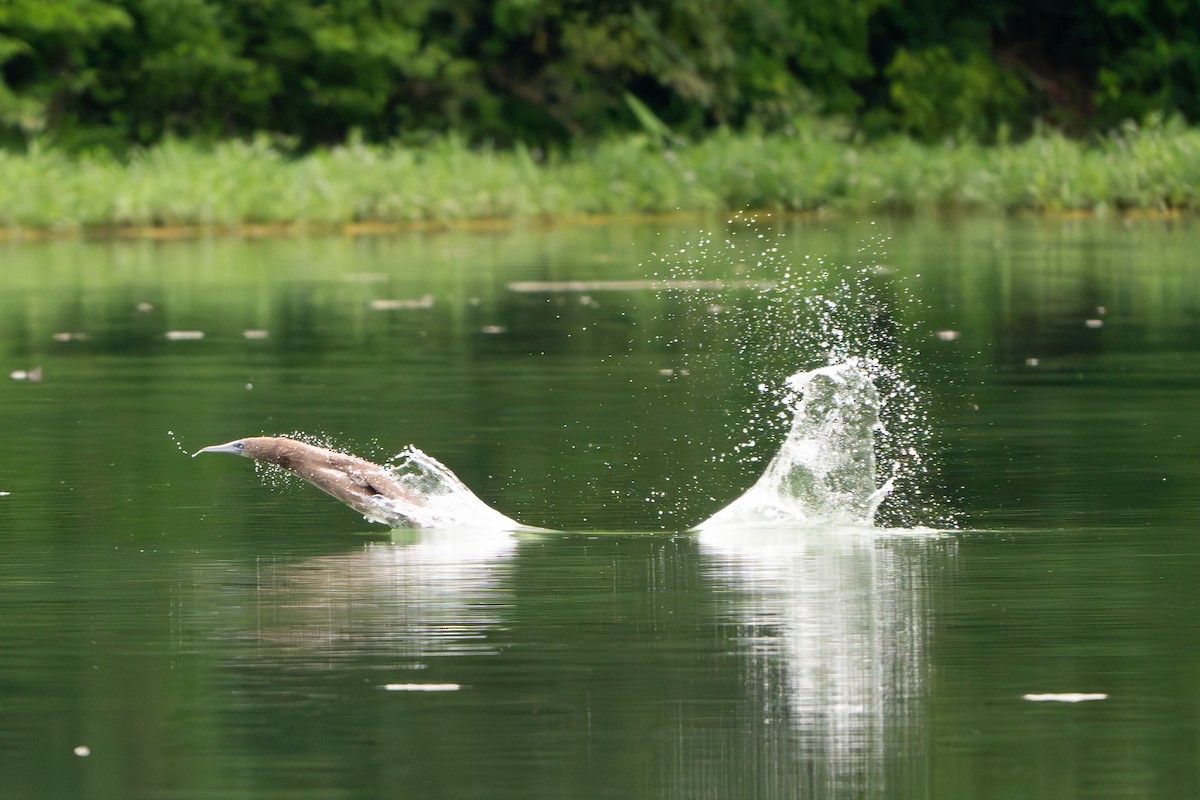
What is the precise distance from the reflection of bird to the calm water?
15 cm

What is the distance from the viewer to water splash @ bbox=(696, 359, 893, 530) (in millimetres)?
10953

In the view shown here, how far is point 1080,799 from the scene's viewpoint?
616 centimetres

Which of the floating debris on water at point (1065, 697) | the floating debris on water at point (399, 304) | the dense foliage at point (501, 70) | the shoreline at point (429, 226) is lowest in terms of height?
the floating debris on water at point (1065, 697)

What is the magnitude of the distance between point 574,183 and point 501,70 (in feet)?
36.3

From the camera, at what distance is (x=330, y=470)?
35.2 ft

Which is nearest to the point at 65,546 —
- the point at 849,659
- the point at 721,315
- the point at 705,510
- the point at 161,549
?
the point at 161,549

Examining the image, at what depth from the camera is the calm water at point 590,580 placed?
6645 mm

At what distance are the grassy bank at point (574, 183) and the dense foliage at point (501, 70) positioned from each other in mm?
4533

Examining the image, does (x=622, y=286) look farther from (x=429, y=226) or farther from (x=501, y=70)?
(x=501, y=70)

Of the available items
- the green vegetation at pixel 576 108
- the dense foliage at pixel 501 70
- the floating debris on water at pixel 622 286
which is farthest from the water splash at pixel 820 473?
the dense foliage at pixel 501 70

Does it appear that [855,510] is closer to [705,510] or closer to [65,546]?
[705,510]

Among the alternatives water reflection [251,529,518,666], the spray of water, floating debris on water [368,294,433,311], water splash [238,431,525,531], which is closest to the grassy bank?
the spray of water

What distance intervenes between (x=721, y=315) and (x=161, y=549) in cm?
1229

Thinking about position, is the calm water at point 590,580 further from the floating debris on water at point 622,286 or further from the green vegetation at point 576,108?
the green vegetation at point 576,108
